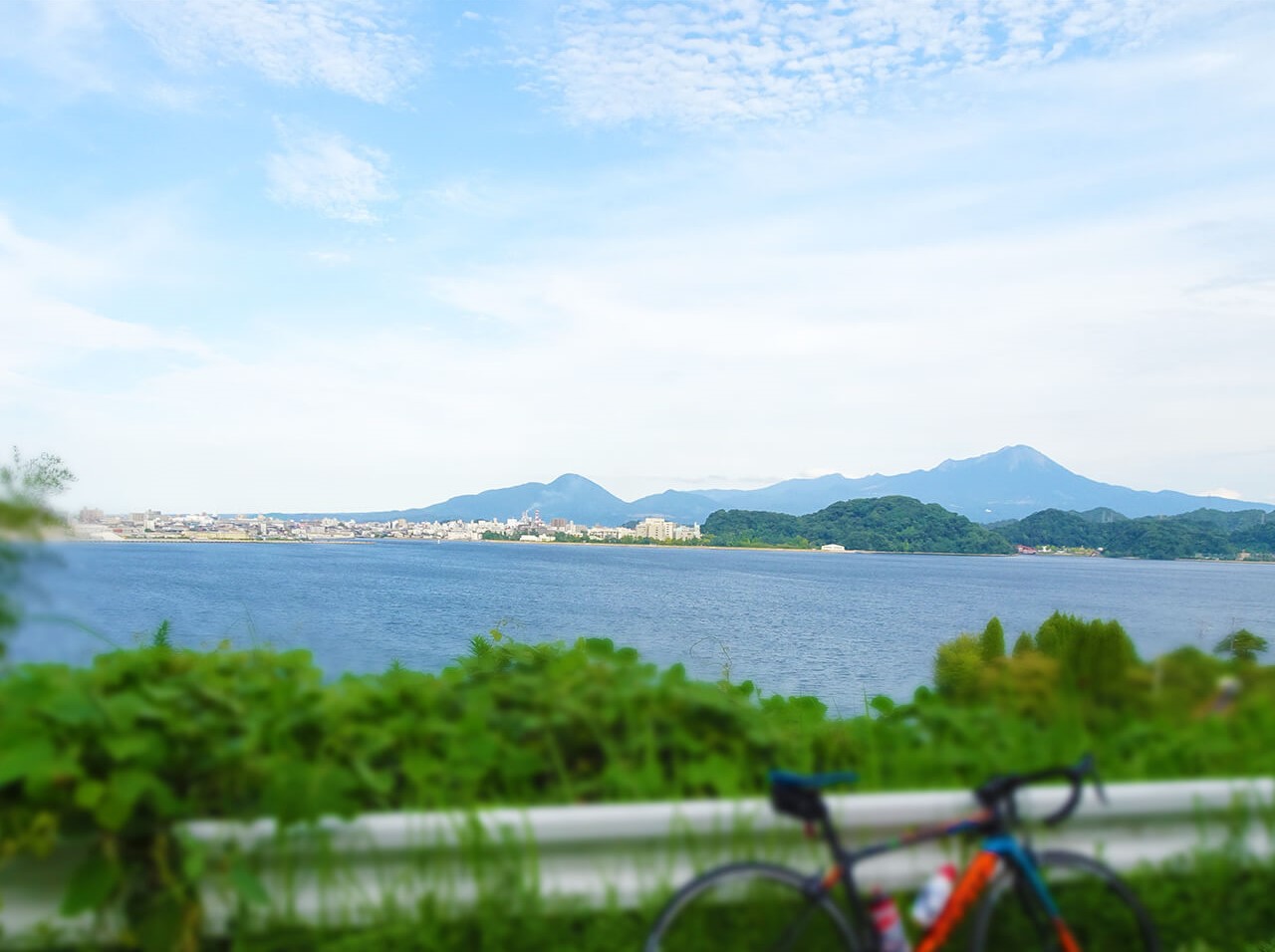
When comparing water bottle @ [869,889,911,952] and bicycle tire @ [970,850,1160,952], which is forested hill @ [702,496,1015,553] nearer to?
bicycle tire @ [970,850,1160,952]

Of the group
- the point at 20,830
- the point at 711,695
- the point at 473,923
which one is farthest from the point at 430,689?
the point at 20,830

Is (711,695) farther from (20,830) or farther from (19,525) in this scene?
(19,525)

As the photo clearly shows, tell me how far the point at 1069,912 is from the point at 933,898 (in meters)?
0.71

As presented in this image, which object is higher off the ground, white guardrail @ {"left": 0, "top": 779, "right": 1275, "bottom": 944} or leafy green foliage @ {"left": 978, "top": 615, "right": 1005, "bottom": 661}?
white guardrail @ {"left": 0, "top": 779, "right": 1275, "bottom": 944}

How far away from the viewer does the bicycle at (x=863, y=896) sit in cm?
271

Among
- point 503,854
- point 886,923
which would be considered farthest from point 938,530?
point 503,854

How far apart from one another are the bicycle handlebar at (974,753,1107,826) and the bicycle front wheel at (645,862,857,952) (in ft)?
1.90

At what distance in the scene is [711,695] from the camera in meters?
3.17

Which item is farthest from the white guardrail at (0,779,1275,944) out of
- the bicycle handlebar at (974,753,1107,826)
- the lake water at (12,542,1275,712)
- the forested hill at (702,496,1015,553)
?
the forested hill at (702,496,1015,553)

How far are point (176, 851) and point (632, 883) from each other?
1279 mm

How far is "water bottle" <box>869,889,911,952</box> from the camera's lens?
276cm

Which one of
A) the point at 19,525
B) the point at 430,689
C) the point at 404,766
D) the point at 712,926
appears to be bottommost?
the point at 712,926

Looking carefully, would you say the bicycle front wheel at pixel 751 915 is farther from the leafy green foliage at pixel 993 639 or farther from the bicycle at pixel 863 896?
the leafy green foliage at pixel 993 639

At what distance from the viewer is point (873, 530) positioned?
168125 millimetres
